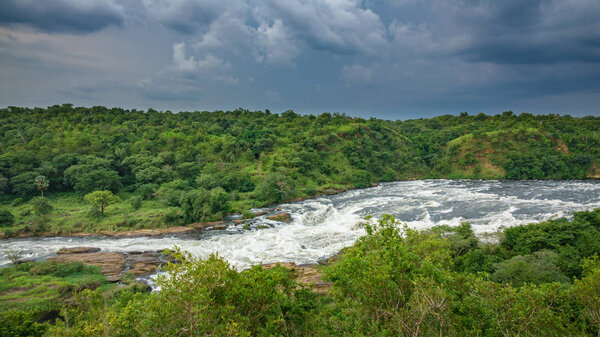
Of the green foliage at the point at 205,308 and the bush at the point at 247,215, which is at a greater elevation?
the green foliage at the point at 205,308

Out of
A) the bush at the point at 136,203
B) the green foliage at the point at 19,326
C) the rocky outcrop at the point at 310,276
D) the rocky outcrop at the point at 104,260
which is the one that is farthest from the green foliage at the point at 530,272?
the bush at the point at 136,203

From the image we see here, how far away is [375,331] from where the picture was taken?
26.8 ft

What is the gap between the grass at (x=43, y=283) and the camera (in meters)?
18.3

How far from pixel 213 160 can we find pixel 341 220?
116ft

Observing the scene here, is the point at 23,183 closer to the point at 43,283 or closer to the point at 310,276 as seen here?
the point at 43,283

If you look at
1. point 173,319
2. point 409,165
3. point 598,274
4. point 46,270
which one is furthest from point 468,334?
point 409,165

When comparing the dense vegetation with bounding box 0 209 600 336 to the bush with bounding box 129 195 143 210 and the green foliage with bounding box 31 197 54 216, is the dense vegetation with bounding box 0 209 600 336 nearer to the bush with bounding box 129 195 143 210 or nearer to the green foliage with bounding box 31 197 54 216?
the bush with bounding box 129 195 143 210

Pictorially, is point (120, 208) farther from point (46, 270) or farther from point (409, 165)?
point (409, 165)

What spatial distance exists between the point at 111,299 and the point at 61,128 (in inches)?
2667

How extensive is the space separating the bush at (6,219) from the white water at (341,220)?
3.29 meters

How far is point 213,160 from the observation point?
6131cm

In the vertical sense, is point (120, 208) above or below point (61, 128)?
below

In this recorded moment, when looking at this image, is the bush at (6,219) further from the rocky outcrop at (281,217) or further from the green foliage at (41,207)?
the rocky outcrop at (281,217)

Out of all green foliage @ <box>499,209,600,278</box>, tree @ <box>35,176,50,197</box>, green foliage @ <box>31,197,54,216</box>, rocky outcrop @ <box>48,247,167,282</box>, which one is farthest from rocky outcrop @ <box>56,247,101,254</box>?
green foliage @ <box>499,209,600,278</box>
